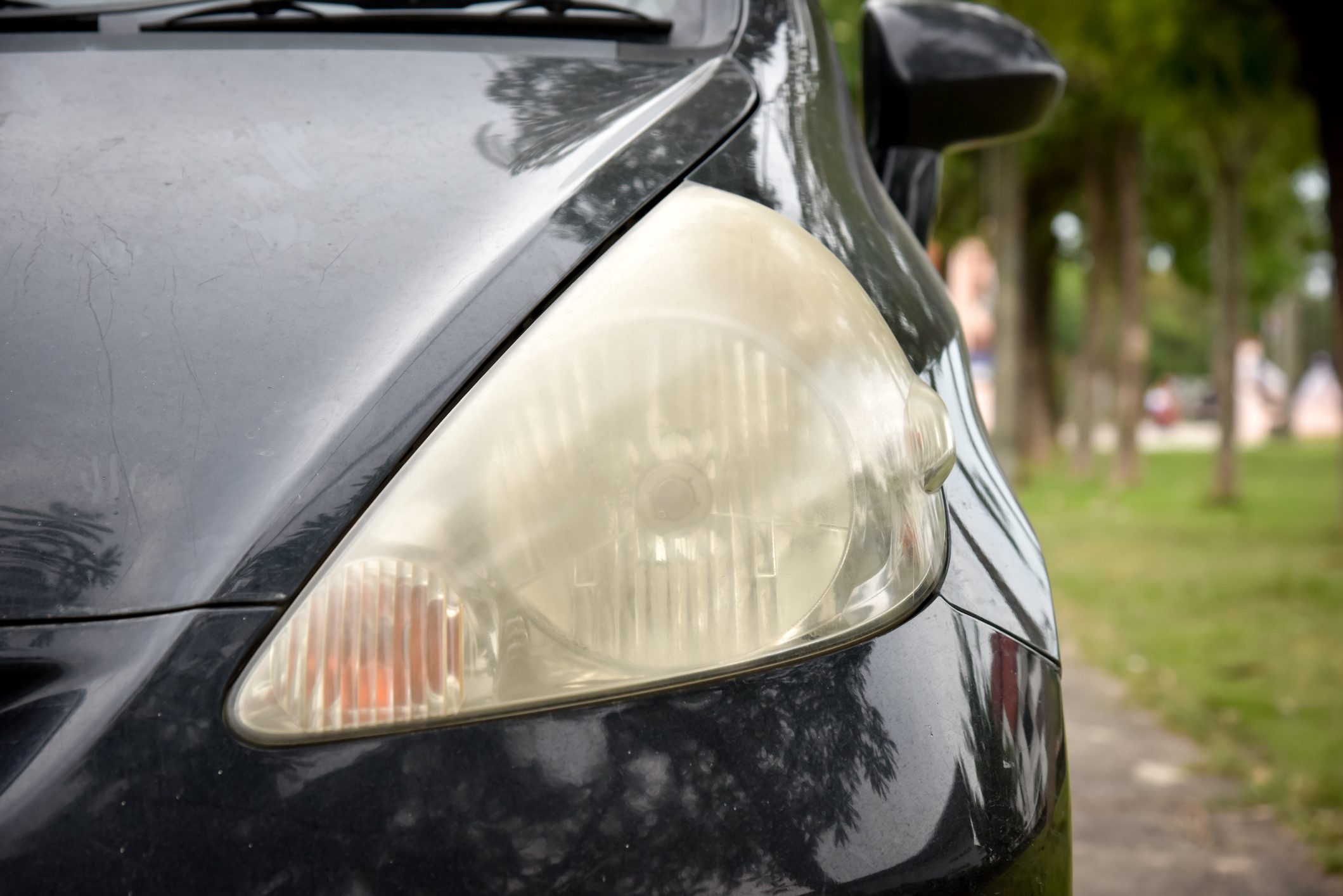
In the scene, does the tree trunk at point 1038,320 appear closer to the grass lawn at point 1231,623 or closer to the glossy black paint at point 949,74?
the grass lawn at point 1231,623

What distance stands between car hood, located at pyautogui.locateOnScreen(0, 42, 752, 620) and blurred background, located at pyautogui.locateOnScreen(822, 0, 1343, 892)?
1.06 metres

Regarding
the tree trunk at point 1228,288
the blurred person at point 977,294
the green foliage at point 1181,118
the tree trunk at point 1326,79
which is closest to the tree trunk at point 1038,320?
the green foliage at point 1181,118

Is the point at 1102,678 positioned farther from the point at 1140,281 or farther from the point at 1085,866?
the point at 1140,281

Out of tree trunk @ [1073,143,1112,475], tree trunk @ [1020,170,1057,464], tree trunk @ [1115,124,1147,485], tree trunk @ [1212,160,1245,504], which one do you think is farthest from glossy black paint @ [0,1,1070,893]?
tree trunk @ [1020,170,1057,464]

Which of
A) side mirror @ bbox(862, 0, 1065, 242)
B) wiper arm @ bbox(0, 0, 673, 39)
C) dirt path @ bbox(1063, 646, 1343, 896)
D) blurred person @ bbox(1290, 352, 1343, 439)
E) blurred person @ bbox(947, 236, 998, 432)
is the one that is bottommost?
blurred person @ bbox(1290, 352, 1343, 439)

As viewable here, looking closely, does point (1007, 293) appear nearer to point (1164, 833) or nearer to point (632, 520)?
point (1164, 833)

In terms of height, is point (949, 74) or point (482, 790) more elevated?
point (949, 74)

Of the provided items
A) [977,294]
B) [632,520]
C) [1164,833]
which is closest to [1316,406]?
[977,294]

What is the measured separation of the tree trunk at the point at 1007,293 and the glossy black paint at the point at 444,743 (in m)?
11.5

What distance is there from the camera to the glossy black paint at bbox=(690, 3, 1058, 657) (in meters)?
1.14

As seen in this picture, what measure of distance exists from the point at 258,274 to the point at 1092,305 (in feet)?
58.9

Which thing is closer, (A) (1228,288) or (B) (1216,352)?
(A) (1228,288)

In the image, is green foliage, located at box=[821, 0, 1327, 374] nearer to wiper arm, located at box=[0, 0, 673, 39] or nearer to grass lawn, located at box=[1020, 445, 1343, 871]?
grass lawn, located at box=[1020, 445, 1343, 871]

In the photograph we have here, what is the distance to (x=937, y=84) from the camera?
78.0 inches
